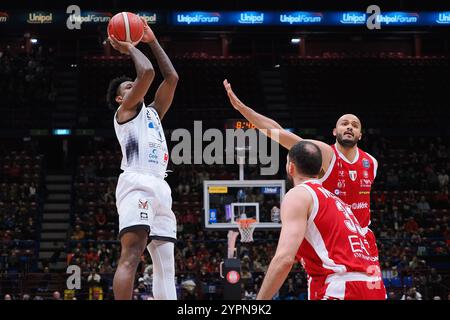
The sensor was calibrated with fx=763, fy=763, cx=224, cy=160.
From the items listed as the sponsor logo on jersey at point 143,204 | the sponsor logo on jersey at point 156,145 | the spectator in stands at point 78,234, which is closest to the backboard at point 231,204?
the spectator in stands at point 78,234

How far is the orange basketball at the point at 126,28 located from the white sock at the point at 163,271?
1703 mm

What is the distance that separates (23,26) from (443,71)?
14.6m

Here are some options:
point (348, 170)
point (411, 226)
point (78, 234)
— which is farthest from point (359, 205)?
point (411, 226)

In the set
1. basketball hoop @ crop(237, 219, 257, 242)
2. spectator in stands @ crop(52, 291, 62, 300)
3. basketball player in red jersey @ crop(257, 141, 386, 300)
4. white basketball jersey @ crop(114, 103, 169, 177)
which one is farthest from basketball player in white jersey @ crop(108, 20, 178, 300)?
spectator in stands @ crop(52, 291, 62, 300)

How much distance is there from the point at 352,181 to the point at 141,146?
1986mm

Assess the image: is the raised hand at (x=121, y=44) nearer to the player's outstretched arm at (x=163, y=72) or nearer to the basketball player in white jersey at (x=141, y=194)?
the basketball player in white jersey at (x=141, y=194)

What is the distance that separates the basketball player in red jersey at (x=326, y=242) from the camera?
4441mm

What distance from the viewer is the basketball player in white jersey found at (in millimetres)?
5629

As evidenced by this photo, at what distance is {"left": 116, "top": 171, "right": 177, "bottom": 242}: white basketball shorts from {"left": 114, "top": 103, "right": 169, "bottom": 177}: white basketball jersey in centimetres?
8

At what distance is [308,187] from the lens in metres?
4.47

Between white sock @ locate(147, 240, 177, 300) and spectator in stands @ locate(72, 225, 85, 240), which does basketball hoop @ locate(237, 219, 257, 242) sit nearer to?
spectator in stands @ locate(72, 225, 85, 240)

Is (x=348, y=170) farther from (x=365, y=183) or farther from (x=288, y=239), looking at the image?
(x=288, y=239)

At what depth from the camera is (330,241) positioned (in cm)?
448
